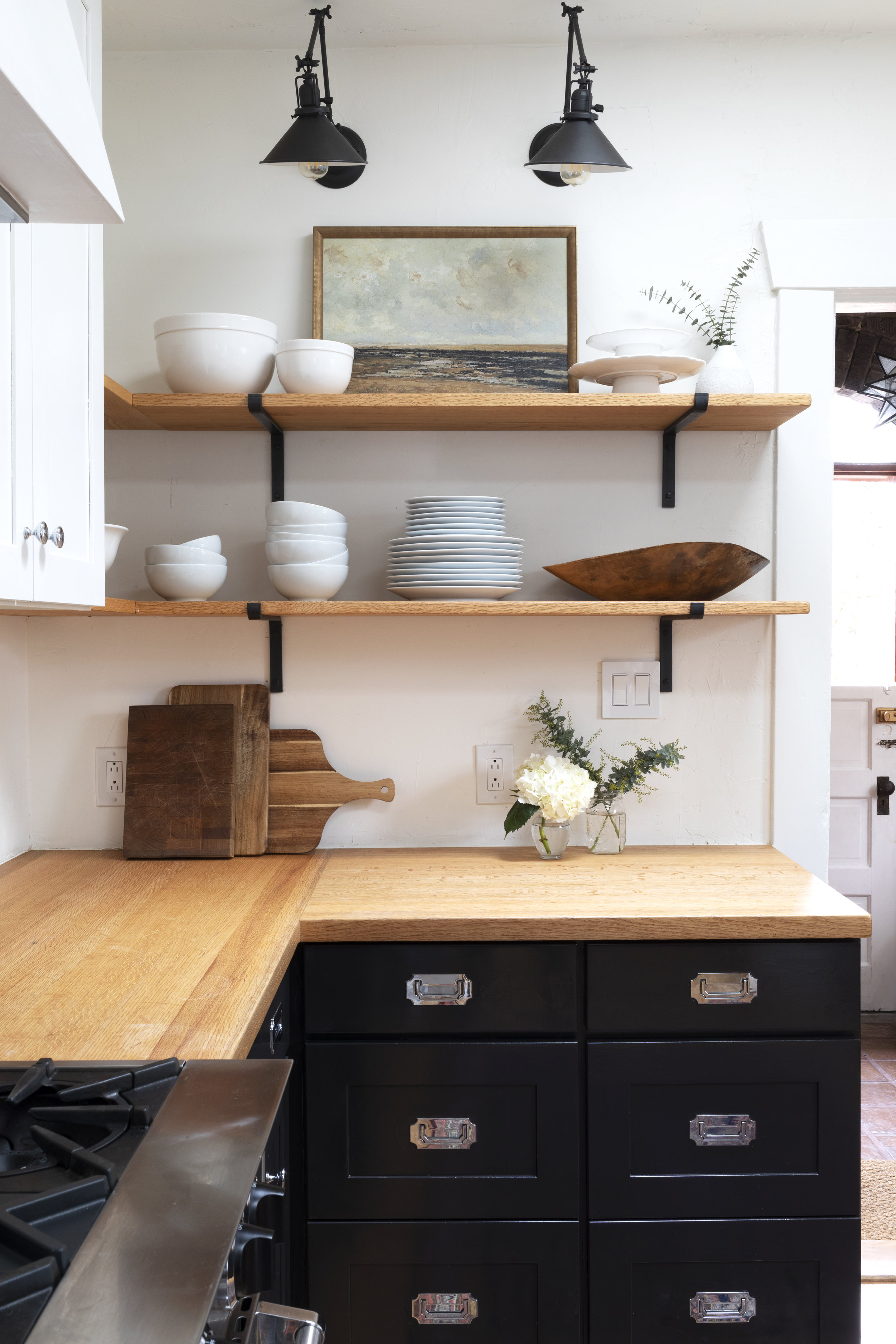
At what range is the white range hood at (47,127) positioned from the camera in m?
0.67

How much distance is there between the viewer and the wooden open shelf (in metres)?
1.83

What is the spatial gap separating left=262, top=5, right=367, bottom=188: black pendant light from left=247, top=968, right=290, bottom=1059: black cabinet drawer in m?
1.39

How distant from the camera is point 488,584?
186cm

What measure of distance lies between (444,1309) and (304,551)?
1300mm

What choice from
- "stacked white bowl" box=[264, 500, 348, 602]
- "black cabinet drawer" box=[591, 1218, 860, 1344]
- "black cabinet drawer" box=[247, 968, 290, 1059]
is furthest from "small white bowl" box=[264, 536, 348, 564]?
"black cabinet drawer" box=[591, 1218, 860, 1344]

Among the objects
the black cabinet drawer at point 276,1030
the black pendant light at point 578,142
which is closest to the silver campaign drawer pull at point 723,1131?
the black cabinet drawer at point 276,1030

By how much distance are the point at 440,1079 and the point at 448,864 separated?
1.46 feet

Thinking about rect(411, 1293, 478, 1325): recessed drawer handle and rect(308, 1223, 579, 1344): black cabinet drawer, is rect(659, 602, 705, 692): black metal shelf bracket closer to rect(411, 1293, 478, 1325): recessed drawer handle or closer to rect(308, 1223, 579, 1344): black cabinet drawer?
rect(308, 1223, 579, 1344): black cabinet drawer

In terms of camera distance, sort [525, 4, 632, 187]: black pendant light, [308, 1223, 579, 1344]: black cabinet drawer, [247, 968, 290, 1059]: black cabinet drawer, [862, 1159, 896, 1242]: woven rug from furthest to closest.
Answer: [862, 1159, 896, 1242]: woven rug → [525, 4, 632, 187]: black pendant light → [308, 1223, 579, 1344]: black cabinet drawer → [247, 968, 290, 1059]: black cabinet drawer

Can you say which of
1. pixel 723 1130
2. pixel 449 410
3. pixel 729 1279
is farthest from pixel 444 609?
pixel 729 1279

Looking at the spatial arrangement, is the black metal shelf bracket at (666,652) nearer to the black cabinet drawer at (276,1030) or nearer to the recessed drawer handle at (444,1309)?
the black cabinet drawer at (276,1030)

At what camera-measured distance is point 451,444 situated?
82.8 inches

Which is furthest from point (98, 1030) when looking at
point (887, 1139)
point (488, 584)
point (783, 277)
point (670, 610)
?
point (887, 1139)

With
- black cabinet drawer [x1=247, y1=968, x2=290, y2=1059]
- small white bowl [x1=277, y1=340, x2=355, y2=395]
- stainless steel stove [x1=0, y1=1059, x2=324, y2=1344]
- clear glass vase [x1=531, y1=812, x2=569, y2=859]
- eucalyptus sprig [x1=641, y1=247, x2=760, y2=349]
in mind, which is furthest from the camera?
eucalyptus sprig [x1=641, y1=247, x2=760, y2=349]
